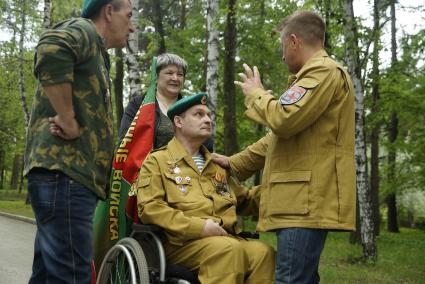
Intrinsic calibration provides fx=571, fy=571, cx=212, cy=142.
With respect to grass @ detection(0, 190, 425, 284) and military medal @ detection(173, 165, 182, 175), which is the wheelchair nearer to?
military medal @ detection(173, 165, 182, 175)

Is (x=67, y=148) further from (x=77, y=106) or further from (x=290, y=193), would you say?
(x=290, y=193)

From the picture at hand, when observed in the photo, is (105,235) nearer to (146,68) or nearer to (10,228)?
(10,228)

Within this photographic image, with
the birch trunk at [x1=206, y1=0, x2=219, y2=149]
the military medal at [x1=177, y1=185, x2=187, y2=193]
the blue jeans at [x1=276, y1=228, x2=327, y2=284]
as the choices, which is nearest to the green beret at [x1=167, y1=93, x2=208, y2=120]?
the military medal at [x1=177, y1=185, x2=187, y2=193]

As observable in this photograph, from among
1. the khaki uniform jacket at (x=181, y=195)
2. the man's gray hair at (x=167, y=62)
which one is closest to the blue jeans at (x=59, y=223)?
the khaki uniform jacket at (x=181, y=195)

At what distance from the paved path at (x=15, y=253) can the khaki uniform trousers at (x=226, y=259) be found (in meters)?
3.46

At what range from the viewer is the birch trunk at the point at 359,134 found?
8.91 metres

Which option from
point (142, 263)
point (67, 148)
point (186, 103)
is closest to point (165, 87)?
point (186, 103)

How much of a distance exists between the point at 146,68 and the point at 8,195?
628 inches

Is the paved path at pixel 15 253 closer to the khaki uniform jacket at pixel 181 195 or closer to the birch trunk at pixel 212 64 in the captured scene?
the khaki uniform jacket at pixel 181 195

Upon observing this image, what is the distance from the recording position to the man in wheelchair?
327cm

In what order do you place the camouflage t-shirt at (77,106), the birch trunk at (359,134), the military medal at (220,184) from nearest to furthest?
1. the camouflage t-shirt at (77,106)
2. the military medal at (220,184)
3. the birch trunk at (359,134)

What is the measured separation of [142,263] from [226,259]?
48 centimetres

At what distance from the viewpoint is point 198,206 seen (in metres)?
3.51

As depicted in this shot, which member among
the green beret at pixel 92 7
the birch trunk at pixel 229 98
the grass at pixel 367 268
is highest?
the birch trunk at pixel 229 98
